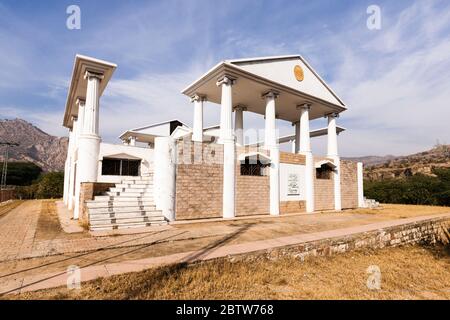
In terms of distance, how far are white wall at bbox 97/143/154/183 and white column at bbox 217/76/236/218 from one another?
6905mm

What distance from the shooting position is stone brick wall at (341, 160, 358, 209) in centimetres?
1808

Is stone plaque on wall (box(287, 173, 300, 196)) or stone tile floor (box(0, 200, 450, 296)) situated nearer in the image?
stone tile floor (box(0, 200, 450, 296))

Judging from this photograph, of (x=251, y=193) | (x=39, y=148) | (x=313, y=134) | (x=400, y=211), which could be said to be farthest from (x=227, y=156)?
(x=39, y=148)

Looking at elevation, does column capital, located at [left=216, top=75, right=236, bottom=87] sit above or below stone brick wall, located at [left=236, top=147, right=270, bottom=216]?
above

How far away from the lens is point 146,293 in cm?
354

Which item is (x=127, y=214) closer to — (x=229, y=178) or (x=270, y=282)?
(x=229, y=178)

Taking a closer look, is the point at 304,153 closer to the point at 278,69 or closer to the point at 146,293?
the point at 278,69

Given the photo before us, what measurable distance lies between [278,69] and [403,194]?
28.6 m

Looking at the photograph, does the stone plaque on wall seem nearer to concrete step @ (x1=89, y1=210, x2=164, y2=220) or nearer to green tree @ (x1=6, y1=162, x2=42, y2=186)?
concrete step @ (x1=89, y1=210, x2=164, y2=220)

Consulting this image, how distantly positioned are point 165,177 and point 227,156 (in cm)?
336

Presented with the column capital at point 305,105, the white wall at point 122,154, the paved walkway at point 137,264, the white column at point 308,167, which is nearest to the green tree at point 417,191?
the white column at point 308,167

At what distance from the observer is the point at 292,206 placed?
14.7m

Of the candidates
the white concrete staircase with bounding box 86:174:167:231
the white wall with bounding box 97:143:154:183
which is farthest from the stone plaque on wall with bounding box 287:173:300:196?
the white wall with bounding box 97:143:154:183

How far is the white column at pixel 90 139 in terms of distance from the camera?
434 inches
